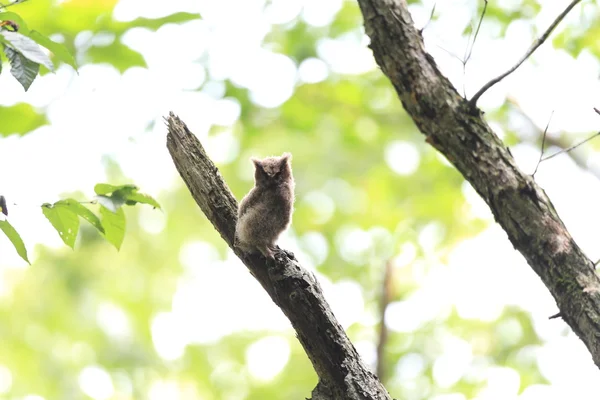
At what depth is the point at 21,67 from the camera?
2.73 metres

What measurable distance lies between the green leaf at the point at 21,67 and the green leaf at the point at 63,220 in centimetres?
71

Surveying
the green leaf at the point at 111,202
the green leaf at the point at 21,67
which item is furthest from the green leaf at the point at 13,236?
the green leaf at the point at 21,67

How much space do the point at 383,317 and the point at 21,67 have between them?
20.4 feet

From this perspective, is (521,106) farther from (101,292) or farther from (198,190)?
(101,292)

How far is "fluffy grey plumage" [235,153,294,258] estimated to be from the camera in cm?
376

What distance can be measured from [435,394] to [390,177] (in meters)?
3.13

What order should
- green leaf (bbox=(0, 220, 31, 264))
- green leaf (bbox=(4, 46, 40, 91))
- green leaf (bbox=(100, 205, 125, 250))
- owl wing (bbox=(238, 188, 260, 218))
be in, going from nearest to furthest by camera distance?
green leaf (bbox=(4, 46, 40, 91)) < green leaf (bbox=(0, 220, 31, 264)) < green leaf (bbox=(100, 205, 125, 250)) < owl wing (bbox=(238, 188, 260, 218))

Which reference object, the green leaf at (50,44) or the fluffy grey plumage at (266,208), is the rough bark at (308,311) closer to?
the fluffy grey plumage at (266,208)

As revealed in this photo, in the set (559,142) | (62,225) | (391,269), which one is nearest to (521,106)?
(559,142)

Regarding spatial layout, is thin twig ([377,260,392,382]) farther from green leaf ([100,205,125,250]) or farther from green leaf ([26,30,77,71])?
green leaf ([26,30,77,71])

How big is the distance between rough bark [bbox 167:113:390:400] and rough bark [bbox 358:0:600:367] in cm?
126

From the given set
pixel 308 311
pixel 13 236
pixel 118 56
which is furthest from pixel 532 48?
pixel 118 56

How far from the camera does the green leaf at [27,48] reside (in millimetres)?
2510

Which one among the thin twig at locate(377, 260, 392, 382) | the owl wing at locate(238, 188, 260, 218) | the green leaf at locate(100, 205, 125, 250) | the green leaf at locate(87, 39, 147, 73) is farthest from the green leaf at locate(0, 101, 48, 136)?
the thin twig at locate(377, 260, 392, 382)
